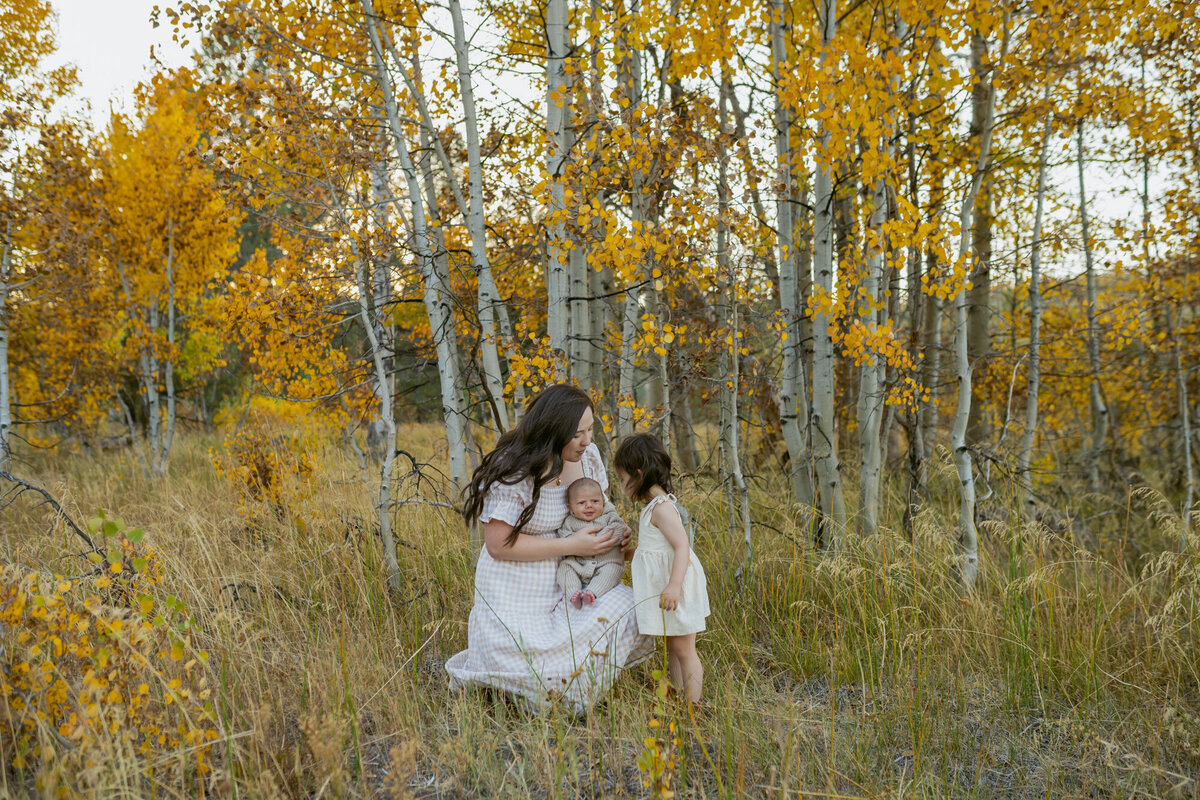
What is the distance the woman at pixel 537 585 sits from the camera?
8.20 feet

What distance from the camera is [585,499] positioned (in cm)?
267

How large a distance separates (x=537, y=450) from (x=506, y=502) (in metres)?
0.23

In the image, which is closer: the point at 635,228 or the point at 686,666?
the point at 686,666

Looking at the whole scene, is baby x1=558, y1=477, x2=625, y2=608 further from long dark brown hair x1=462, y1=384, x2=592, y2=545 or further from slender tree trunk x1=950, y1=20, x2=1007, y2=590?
slender tree trunk x1=950, y1=20, x2=1007, y2=590

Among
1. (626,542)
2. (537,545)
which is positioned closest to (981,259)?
(626,542)

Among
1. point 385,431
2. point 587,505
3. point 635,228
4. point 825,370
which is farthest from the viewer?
point 825,370

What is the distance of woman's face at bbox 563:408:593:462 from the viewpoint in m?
2.59

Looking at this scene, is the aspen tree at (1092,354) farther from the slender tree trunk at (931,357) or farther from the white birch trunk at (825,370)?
the white birch trunk at (825,370)

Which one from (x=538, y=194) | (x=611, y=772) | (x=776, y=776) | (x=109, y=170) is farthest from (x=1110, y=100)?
(x=109, y=170)

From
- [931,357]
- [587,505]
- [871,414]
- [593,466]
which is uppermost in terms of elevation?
[931,357]

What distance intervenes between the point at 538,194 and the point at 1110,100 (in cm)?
323

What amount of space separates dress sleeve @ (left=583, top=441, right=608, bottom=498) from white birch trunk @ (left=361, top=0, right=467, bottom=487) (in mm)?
977

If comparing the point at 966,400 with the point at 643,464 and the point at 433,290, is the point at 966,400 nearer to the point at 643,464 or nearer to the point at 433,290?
the point at 643,464

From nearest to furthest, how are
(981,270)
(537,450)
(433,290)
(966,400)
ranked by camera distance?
(537,450) → (966,400) → (433,290) → (981,270)
